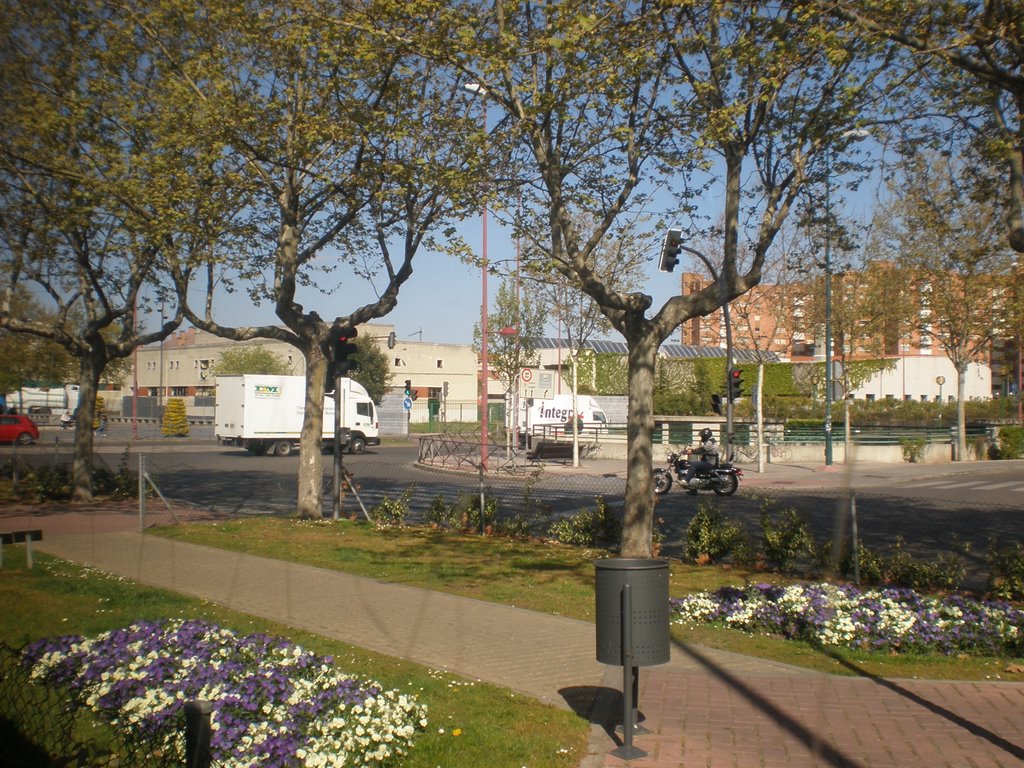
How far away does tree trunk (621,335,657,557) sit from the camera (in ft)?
39.7

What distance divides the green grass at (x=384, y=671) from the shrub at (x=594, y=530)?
21.7 feet

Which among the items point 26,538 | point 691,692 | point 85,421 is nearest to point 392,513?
point 26,538

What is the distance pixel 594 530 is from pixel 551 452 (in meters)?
21.5

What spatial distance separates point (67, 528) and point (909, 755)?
49.7 ft

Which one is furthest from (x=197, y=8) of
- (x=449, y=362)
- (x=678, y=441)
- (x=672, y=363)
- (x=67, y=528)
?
(x=449, y=362)

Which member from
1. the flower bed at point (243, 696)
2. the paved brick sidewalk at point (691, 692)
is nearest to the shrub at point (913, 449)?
the paved brick sidewalk at point (691, 692)

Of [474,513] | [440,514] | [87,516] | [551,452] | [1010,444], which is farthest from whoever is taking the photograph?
[1010,444]

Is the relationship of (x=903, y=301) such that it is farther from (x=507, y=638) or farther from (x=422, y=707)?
(x=422, y=707)

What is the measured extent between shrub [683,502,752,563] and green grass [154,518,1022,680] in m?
0.30

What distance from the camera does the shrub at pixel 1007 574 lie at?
10.0 m

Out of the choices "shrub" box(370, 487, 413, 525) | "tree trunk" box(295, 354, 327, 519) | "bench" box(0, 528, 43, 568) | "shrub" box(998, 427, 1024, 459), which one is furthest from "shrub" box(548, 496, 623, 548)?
"shrub" box(998, 427, 1024, 459)

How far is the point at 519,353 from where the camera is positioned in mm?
45000

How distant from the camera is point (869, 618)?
844 centimetres

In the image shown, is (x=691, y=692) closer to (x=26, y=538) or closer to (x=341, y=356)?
(x=26, y=538)
